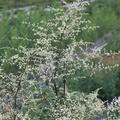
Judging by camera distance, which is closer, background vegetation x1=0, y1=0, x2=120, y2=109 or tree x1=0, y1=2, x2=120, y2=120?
tree x1=0, y1=2, x2=120, y2=120

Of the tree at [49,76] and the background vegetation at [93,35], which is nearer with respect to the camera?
the tree at [49,76]

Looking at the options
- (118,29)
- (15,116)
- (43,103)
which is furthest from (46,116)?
(118,29)

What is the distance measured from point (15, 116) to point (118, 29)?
5.76 metres

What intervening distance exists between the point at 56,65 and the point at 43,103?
0.81 meters

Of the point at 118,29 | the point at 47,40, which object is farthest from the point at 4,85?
the point at 118,29

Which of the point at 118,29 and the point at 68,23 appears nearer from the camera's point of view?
the point at 68,23

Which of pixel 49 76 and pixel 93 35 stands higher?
pixel 93 35

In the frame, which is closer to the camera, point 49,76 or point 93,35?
point 49,76

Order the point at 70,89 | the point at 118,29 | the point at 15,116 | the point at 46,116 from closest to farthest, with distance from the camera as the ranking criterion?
the point at 15,116 < the point at 46,116 < the point at 70,89 < the point at 118,29

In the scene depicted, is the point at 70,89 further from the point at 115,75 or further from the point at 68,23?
the point at 68,23

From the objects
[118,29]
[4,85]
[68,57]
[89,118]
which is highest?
[118,29]

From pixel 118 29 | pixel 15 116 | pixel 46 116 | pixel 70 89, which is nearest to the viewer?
pixel 15 116

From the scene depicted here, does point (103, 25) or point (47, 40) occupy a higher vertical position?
point (103, 25)

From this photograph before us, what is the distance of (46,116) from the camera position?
17.0 ft
